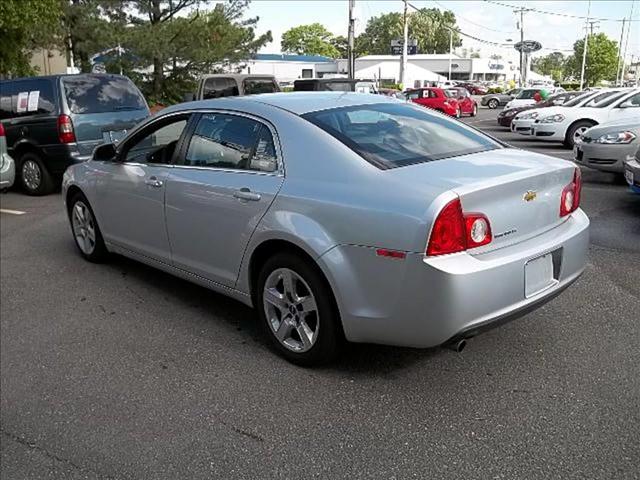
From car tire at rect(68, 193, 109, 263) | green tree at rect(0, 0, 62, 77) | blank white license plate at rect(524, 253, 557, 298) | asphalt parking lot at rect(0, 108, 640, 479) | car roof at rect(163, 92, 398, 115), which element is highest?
green tree at rect(0, 0, 62, 77)

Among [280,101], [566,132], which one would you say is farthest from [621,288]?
[566,132]

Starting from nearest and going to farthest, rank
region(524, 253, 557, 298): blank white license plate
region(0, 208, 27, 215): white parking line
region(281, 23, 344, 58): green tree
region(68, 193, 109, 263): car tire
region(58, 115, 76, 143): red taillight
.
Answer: region(524, 253, 557, 298): blank white license plate
region(68, 193, 109, 263): car tire
region(0, 208, 27, 215): white parking line
region(58, 115, 76, 143): red taillight
region(281, 23, 344, 58): green tree

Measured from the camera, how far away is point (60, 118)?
918cm

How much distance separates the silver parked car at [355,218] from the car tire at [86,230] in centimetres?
115

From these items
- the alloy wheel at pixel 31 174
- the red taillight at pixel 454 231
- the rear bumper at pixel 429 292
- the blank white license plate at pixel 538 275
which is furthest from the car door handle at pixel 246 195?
the alloy wheel at pixel 31 174

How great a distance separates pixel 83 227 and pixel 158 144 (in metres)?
1.60

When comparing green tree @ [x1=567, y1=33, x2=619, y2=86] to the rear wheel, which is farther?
green tree @ [x1=567, y1=33, x2=619, y2=86]

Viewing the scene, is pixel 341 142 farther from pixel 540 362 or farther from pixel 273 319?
pixel 540 362

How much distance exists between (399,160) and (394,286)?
0.80 metres

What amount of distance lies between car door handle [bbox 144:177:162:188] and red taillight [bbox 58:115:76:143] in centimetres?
516

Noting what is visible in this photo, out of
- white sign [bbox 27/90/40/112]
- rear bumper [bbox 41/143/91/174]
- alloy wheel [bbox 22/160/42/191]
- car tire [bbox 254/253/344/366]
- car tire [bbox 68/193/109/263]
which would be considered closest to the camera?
car tire [bbox 254/253/344/366]

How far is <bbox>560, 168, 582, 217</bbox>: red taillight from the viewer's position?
12.0 ft

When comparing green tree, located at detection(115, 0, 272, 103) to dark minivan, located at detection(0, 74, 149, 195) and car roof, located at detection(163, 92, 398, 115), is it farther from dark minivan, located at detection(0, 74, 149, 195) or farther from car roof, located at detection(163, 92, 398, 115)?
car roof, located at detection(163, 92, 398, 115)

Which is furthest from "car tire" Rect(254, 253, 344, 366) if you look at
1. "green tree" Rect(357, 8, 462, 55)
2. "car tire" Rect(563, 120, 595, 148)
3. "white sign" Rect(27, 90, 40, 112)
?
"green tree" Rect(357, 8, 462, 55)
